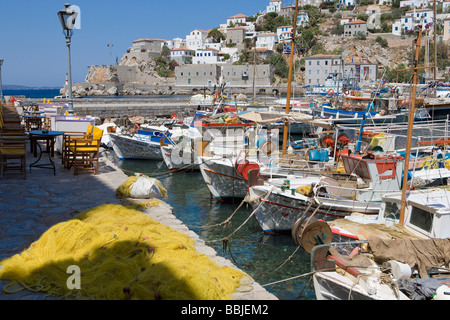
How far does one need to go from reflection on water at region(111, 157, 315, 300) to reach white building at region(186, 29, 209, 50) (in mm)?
115298

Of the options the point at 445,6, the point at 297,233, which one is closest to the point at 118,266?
the point at 297,233

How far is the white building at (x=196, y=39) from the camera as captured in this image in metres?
126

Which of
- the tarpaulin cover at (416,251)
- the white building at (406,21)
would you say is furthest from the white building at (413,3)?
the tarpaulin cover at (416,251)

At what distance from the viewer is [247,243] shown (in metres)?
10.5

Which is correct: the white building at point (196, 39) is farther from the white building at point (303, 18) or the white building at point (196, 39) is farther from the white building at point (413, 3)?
the white building at point (413, 3)

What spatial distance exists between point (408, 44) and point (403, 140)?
88.6 metres

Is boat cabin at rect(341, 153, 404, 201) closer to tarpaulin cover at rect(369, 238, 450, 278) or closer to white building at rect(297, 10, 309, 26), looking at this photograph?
tarpaulin cover at rect(369, 238, 450, 278)

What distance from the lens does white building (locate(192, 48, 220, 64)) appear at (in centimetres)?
10750

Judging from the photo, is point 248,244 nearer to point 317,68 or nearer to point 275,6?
point 317,68

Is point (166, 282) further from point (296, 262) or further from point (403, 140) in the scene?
point (403, 140)

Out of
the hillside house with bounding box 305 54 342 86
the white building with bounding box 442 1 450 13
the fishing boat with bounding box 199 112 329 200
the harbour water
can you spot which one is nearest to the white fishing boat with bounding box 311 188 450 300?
the harbour water

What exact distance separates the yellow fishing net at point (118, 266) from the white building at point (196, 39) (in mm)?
125330
